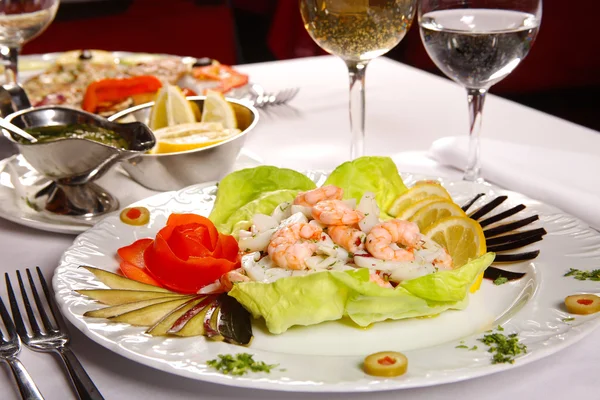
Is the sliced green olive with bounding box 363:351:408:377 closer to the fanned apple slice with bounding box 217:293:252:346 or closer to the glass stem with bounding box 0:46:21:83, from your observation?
the fanned apple slice with bounding box 217:293:252:346

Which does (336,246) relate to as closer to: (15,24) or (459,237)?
(459,237)

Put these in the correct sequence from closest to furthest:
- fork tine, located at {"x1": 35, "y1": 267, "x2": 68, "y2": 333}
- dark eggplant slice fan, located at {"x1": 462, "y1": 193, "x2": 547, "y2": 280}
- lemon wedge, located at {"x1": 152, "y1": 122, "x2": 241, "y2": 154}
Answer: fork tine, located at {"x1": 35, "y1": 267, "x2": 68, "y2": 333}, dark eggplant slice fan, located at {"x1": 462, "y1": 193, "x2": 547, "y2": 280}, lemon wedge, located at {"x1": 152, "y1": 122, "x2": 241, "y2": 154}

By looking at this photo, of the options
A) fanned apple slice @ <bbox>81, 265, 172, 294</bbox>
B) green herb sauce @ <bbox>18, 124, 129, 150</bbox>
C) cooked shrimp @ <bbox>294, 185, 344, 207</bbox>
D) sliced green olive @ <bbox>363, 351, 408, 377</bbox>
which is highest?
cooked shrimp @ <bbox>294, 185, 344, 207</bbox>

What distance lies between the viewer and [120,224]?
1261mm

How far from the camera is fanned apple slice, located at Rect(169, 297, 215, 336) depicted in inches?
35.3

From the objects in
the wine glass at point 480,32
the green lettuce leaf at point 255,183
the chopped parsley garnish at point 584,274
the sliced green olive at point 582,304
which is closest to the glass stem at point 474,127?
the wine glass at point 480,32

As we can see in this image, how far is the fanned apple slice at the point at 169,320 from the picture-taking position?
897mm

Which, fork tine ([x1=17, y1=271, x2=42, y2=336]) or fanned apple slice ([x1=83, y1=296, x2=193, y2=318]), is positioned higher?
fanned apple slice ([x1=83, y1=296, x2=193, y2=318])

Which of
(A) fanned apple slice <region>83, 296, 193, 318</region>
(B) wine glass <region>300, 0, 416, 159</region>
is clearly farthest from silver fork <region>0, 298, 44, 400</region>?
(B) wine glass <region>300, 0, 416, 159</region>

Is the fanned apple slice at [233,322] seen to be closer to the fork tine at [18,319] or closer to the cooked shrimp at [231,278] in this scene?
the cooked shrimp at [231,278]

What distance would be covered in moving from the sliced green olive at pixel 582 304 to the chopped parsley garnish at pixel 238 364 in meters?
0.40

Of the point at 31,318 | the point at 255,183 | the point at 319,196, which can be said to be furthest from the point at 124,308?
the point at 255,183

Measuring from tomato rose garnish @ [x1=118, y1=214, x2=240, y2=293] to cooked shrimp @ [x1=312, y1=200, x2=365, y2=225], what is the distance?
5.8 inches

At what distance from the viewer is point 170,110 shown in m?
1.68
